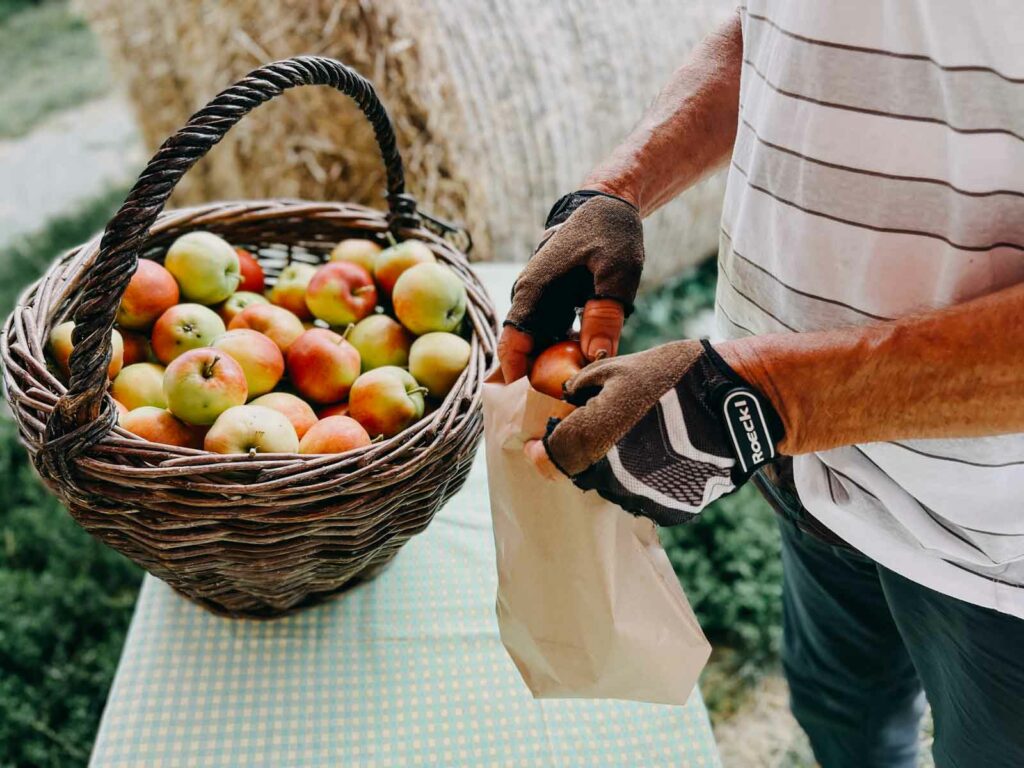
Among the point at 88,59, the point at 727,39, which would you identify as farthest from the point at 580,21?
the point at 88,59

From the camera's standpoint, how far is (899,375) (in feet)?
2.18

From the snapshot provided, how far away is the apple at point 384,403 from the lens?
1055 mm

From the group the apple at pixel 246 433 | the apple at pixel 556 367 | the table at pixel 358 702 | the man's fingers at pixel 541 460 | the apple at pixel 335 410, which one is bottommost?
the table at pixel 358 702

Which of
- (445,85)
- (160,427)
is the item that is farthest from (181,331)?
(445,85)

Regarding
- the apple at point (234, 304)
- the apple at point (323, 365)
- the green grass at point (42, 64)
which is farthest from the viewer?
the green grass at point (42, 64)

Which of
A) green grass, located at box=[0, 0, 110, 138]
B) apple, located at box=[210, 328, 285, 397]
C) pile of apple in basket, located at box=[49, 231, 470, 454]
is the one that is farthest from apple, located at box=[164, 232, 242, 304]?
green grass, located at box=[0, 0, 110, 138]

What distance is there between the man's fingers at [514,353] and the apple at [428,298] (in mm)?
284

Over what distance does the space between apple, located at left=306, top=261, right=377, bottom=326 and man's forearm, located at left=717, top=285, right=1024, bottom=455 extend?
2.10 feet

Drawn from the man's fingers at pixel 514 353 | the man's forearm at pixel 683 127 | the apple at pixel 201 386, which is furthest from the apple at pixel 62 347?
the man's forearm at pixel 683 127

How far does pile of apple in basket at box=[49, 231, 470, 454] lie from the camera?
3.20 ft

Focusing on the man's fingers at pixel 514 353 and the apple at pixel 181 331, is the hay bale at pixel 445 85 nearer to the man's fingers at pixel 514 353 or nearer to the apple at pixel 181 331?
the apple at pixel 181 331

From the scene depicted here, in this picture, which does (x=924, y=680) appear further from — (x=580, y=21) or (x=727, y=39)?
(x=580, y=21)

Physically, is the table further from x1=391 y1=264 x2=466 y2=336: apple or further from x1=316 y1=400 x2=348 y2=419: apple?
x1=391 y1=264 x2=466 y2=336: apple

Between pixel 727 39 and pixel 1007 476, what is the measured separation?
1.98 ft
